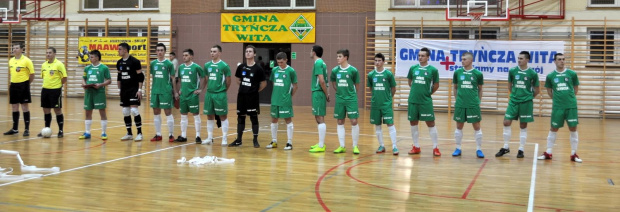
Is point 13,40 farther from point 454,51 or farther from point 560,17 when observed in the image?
point 560,17

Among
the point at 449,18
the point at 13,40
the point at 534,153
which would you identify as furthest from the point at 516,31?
the point at 13,40

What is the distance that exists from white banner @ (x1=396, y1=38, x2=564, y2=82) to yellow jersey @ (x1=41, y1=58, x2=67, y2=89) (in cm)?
1084

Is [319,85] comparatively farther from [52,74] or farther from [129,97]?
[52,74]

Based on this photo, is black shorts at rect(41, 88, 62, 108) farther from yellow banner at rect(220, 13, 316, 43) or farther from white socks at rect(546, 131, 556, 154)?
yellow banner at rect(220, 13, 316, 43)

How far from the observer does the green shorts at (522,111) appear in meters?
9.00

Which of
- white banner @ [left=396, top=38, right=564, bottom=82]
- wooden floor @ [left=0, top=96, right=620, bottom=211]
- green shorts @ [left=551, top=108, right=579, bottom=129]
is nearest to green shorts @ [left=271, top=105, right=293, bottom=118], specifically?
wooden floor @ [left=0, top=96, right=620, bottom=211]

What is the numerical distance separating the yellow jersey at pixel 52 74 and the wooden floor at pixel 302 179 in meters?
0.96

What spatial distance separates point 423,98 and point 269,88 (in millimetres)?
12900

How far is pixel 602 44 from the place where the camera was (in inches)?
720

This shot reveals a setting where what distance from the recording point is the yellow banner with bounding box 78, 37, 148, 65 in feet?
72.9

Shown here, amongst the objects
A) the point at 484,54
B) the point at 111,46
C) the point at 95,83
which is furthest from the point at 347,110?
the point at 111,46

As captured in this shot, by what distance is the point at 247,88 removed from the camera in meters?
9.63

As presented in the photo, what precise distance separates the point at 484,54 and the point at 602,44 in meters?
3.59

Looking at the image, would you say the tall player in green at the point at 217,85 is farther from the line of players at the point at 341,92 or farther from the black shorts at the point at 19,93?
the black shorts at the point at 19,93
